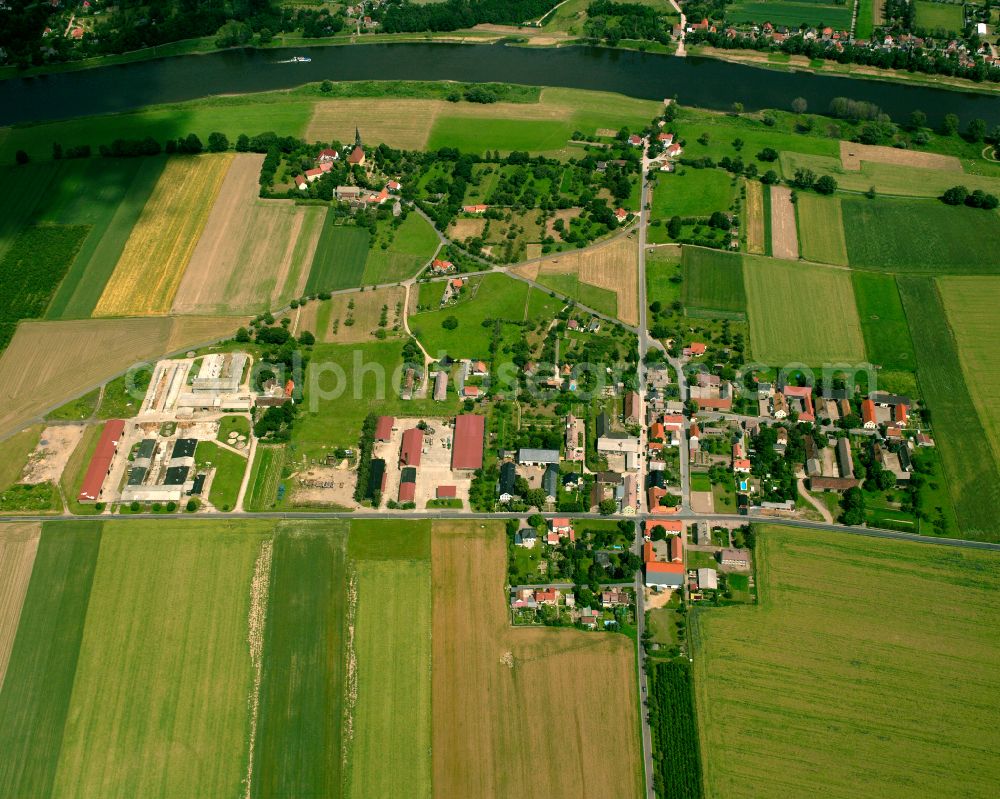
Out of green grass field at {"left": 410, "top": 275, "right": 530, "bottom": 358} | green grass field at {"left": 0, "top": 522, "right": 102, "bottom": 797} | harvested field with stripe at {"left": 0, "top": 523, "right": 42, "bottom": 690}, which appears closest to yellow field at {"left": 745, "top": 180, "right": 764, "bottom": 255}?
green grass field at {"left": 410, "top": 275, "right": 530, "bottom": 358}

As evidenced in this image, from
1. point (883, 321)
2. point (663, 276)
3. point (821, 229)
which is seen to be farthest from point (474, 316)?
point (821, 229)

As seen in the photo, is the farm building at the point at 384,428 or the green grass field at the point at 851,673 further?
the farm building at the point at 384,428

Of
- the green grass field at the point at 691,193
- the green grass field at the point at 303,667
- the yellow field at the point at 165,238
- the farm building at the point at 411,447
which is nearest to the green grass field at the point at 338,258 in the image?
the yellow field at the point at 165,238

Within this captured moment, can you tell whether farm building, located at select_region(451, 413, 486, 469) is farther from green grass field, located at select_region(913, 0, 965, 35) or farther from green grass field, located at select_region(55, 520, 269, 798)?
green grass field, located at select_region(913, 0, 965, 35)

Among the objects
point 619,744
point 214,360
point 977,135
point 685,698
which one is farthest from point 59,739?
point 977,135

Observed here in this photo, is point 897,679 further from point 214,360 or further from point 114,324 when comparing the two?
point 114,324

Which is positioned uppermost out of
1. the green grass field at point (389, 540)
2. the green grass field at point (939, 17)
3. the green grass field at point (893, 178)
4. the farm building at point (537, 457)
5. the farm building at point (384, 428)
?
the green grass field at point (939, 17)

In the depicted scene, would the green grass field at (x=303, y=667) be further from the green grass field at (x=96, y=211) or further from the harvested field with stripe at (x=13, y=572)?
the green grass field at (x=96, y=211)
